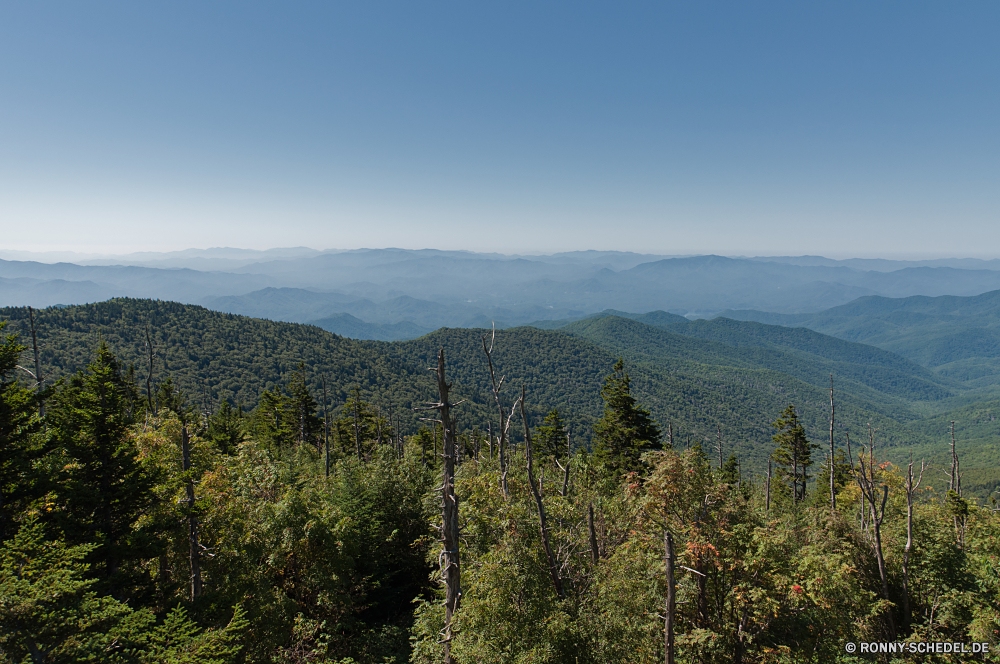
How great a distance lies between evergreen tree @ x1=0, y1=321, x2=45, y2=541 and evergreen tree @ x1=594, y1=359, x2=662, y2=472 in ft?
95.1

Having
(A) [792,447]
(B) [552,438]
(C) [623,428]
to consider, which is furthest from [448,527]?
(A) [792,447]

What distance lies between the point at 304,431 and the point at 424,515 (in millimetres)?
28824

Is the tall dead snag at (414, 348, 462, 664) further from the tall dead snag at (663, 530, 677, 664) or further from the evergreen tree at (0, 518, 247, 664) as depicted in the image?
the tall dead snag at (663, 530, 677, 664)

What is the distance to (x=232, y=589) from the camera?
1243 centimetres

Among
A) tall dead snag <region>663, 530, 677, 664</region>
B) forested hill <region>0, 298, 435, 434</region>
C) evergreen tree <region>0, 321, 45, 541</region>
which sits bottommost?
forested hill <region>0, 298, 435, 434</region>

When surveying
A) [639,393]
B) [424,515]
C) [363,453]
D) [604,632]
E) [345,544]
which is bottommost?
[639,393]

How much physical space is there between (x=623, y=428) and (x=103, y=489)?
96.1 feet

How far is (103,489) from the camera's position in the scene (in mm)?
12156

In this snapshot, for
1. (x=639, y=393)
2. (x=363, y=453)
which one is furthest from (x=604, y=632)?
(x=639, y=393)

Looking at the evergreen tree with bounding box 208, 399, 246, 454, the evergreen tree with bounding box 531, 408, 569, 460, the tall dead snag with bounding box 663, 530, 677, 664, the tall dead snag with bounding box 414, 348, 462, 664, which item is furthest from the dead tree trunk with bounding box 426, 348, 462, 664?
the evergreen tree with bounding box 208, 399, 246, 454

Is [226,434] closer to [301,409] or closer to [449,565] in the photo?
[301,409]

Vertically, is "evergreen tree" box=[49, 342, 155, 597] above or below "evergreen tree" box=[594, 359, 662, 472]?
above

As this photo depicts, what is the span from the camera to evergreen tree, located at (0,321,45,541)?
36.5 ft

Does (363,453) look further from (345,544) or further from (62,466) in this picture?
(62,466)
